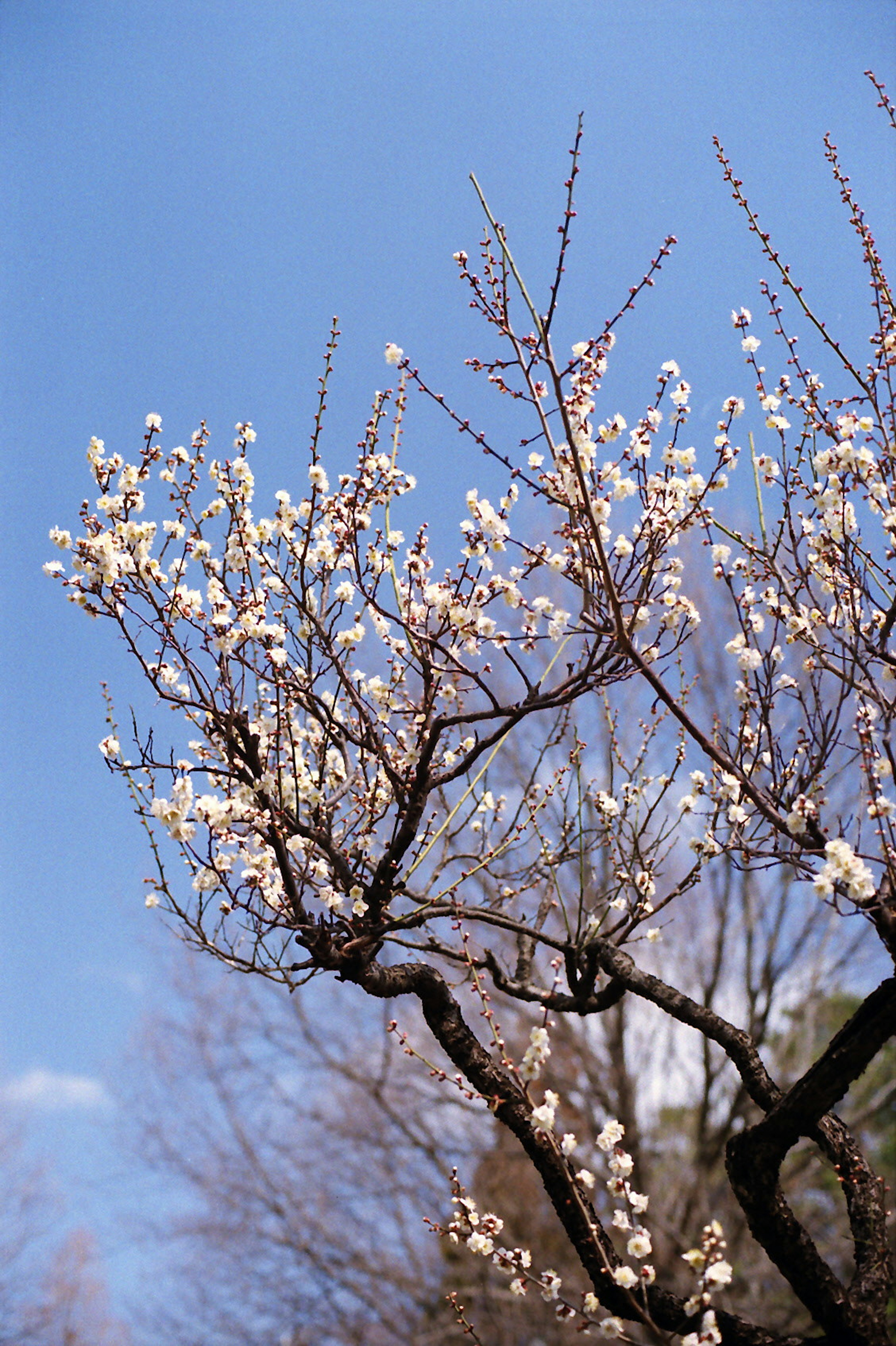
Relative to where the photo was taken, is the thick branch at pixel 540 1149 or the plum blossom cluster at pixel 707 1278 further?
the thick branch at pixel 540 1149

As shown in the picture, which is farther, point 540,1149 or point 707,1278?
point 540,1149

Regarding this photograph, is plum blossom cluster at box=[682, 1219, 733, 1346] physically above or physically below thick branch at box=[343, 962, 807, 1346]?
below

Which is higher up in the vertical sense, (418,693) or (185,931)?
(418,693)

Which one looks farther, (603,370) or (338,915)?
(338,915)

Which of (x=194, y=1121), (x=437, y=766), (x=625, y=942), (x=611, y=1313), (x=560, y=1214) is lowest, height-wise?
(x=611, y=1313)

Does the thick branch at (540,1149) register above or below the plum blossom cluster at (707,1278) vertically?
above

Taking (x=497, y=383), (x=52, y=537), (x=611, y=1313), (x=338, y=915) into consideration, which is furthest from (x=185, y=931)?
(x=497, y=383)

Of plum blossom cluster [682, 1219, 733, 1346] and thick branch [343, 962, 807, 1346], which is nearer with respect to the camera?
plum blossom cluster [682, 1219, 733, 1346]

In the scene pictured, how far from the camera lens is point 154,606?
309cm

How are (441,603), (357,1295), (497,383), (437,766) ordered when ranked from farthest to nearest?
(357,1295) → (437,766) → (441,603) → (497,383)

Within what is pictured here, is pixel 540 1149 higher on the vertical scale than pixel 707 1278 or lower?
higher

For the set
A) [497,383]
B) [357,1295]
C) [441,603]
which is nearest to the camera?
[497,383]

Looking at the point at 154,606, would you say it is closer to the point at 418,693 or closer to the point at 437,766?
the point at 437,766

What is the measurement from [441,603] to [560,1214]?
5.99 ft
